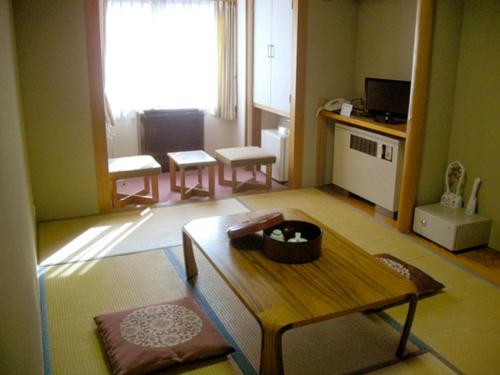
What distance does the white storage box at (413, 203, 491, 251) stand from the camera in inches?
136

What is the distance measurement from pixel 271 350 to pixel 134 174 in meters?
2.61

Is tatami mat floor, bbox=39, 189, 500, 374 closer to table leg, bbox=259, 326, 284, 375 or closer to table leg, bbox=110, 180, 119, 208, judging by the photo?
table leg, bbox=110, 180, 119, 208

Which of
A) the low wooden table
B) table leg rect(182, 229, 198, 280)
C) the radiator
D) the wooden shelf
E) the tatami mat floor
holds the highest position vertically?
the wooden shelf

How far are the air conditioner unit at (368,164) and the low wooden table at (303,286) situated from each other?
1517 millimetres

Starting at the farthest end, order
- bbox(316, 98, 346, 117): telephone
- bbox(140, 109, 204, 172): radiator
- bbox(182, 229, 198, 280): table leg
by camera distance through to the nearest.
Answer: bbox(140, 109, 204, 172): radiator < bbox(316, 98, 346, 117): telephone < bbox(182, 229, 198, 280): table leg

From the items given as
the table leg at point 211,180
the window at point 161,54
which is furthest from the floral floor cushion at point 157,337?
the window at point 161,54

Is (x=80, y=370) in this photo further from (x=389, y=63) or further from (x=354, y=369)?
(x=389, y=63)

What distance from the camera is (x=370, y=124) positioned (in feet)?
13.3

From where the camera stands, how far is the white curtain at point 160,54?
514cm

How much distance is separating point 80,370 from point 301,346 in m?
1.01

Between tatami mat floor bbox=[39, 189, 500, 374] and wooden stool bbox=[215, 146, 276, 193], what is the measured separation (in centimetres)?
27

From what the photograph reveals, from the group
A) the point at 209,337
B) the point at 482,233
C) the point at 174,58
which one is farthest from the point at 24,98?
the point at 482,233

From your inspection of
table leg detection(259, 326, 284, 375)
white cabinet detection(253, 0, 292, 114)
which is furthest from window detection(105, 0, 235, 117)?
table leg detection(259, 326, 284, 375)

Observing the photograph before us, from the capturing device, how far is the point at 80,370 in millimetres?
2238
